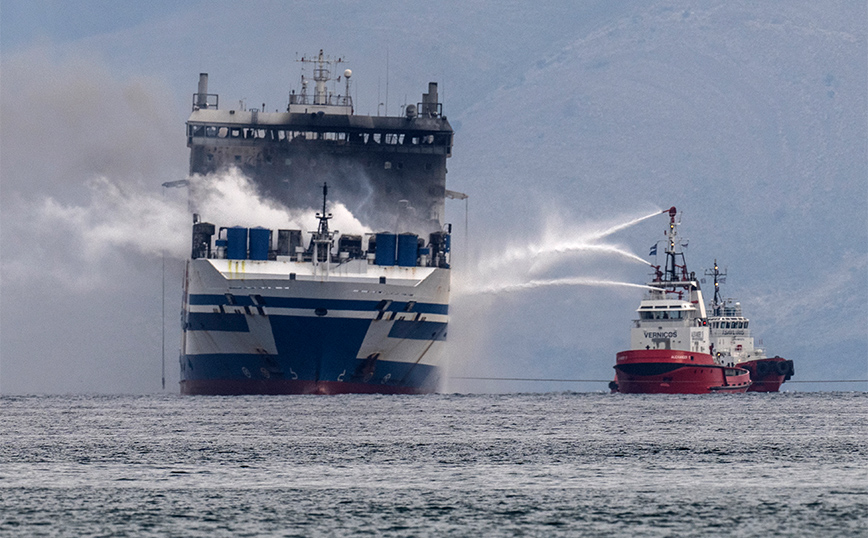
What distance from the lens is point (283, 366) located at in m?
86.8

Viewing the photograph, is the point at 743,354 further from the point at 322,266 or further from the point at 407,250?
the point at 322,266

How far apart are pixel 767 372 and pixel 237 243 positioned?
6430 cm

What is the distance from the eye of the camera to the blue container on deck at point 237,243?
87812 millimetres

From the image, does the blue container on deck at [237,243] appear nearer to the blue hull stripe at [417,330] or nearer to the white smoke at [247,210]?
the white smoke at [247,210]

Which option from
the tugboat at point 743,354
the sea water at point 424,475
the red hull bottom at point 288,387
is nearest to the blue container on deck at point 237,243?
the red hull bottom at point 288,387

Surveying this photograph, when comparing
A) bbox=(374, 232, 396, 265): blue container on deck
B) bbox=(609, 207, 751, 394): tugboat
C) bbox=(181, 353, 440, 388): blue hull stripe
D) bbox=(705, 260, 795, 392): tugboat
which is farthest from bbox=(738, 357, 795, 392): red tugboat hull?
bbox=(374, 232, 396, 265): blue container on deck

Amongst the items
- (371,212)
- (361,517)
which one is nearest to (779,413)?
(371,212)

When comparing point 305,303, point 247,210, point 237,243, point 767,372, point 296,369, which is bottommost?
point 296,369

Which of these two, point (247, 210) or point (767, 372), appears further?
point (767, 372)

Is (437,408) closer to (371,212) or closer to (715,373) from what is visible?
(371,212)

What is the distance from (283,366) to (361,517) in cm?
5052

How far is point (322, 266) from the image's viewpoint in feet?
282

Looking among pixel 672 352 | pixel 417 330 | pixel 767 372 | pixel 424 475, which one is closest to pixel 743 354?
pixel 767 372

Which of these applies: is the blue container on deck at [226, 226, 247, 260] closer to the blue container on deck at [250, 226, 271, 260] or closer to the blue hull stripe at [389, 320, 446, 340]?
the blue container on deck at [250, 226, 271, 260]
